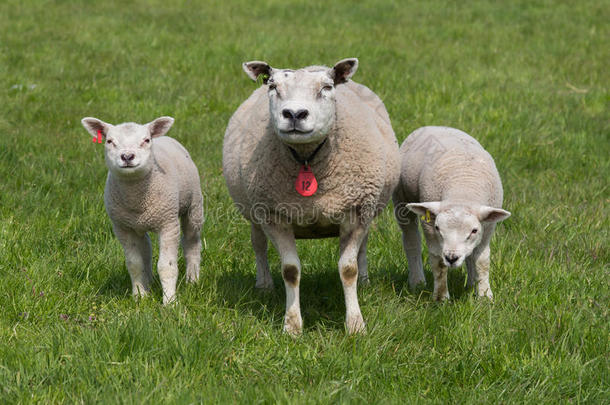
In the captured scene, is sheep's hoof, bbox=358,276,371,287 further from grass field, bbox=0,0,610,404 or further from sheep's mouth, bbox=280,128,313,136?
sheep's mouth, bbox=280,128,313,136

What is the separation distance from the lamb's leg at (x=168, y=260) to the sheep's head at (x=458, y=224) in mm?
1538

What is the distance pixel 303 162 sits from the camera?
13.0 feet

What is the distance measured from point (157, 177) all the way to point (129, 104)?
155 inches

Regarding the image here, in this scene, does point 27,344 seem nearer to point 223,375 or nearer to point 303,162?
point 223,375

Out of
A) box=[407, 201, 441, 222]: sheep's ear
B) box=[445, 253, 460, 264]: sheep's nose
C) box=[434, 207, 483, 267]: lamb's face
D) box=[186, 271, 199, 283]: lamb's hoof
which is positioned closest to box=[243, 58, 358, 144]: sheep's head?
box=[407, 201, 441, 222]: sheep's ear

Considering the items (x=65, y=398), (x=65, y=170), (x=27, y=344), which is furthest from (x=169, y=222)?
(x=65, y=170)

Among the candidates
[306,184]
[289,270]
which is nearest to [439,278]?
[289,270]

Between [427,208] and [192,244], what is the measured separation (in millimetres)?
1769

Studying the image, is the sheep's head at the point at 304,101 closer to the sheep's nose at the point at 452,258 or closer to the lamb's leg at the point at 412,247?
the sheep's nose at the point at 452,258

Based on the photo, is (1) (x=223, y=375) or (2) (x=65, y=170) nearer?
(1) (x=223, y=375)

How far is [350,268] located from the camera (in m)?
4.11

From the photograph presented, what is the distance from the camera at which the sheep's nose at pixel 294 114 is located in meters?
3.49

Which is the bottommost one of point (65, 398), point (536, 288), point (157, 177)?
point (536, 288)

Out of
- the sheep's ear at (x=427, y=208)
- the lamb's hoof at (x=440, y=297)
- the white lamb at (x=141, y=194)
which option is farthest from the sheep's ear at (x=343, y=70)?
the lamb's hoof at (x=440, y=297)
